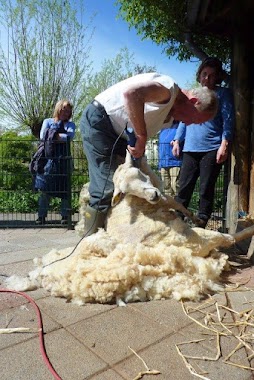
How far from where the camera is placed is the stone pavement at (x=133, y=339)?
1.52m

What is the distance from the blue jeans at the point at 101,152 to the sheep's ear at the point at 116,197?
79 millimetres

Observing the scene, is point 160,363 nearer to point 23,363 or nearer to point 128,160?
point 23,363

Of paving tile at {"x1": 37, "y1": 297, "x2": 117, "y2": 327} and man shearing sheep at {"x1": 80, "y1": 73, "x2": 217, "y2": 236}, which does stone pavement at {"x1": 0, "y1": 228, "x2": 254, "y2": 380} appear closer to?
paving tile at {"x1": 37, "y1": 297, "x2": 117, "y2": 327}

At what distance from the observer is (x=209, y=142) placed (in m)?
3.67

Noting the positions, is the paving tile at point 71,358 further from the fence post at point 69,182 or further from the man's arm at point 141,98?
the fence post at point 69,182

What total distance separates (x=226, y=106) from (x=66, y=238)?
8.30ft

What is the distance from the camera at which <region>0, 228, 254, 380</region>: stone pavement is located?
4.99 ft

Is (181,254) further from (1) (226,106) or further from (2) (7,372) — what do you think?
(1) (226,106)

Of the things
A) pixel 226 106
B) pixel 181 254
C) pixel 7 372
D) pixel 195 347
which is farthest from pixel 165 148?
pixel 7 372

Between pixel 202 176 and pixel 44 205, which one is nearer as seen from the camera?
pixel 202 176

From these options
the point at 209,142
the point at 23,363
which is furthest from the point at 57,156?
the point at 23,363

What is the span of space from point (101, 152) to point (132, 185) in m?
0.48

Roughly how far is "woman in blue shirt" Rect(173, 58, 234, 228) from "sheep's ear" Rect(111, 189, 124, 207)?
1.16 meters

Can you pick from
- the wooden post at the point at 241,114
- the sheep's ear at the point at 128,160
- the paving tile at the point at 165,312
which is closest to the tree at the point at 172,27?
the wooden post at the point at 241,114
